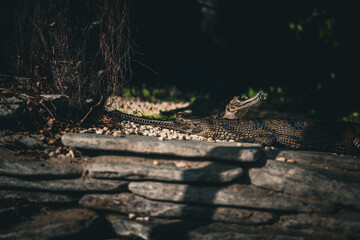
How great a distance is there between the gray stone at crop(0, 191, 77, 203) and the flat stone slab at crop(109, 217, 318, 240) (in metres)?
0.64

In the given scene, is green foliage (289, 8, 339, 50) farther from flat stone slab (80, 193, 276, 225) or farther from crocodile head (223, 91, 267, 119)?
flat stone slab (80, 193, 276, 225)

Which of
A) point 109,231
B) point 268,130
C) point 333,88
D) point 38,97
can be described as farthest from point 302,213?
point 333,88

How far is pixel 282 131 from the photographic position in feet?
13.6

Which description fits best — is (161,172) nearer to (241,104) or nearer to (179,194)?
(179,194)

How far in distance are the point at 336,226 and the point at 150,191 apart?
187 cm

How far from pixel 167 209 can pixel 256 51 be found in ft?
25.0

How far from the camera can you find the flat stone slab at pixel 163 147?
304cm

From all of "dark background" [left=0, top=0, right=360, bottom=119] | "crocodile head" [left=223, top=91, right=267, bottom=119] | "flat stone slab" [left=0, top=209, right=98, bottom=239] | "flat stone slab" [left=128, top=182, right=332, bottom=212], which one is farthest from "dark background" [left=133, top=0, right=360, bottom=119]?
"flat stone slab" [left=0, top=209, right=98, bottom=239]

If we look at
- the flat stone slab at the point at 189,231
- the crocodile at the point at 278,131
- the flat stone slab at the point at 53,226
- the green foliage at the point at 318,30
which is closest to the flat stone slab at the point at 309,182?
the flat stone slab at the point at 189,231

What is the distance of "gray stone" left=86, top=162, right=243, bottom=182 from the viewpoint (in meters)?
2.90

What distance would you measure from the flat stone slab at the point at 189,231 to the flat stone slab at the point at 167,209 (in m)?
0.07

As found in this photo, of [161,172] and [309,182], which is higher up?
[309,182]

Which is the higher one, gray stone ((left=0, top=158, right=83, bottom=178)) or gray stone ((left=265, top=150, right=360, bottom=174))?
gray stone ((left=265, top=150, right=360, bottom=174))

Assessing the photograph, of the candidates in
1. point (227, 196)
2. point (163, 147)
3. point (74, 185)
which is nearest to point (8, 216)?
point (74, 185)
